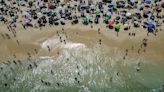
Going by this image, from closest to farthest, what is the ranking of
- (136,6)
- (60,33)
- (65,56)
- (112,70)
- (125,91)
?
(125,91), (112,70), (65,56), (60,33), (136,6)

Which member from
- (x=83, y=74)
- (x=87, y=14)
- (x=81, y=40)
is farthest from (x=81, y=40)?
(x=87, y=14)

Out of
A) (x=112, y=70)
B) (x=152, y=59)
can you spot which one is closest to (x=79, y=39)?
(x=112, y=70)

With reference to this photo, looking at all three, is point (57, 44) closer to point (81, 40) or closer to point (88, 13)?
point (81, 40)

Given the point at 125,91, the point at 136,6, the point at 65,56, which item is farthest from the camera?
the point at 136,6

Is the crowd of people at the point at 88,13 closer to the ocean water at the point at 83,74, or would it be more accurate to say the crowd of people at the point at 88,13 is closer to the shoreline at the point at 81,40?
the shoreline at the point at 81,40

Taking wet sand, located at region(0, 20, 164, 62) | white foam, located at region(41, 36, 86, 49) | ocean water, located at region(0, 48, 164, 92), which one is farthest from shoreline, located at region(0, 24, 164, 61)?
ocean water, located at region(0, 48, 164, 92)

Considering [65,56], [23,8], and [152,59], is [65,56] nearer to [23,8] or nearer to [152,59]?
[152,59]

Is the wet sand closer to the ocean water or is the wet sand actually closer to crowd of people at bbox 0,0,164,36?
crowd of people at bbox 0,0,164,36

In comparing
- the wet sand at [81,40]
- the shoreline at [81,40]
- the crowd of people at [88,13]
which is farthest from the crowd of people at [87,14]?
the shoreline at [81,40]

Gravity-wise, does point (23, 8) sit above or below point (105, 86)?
above
